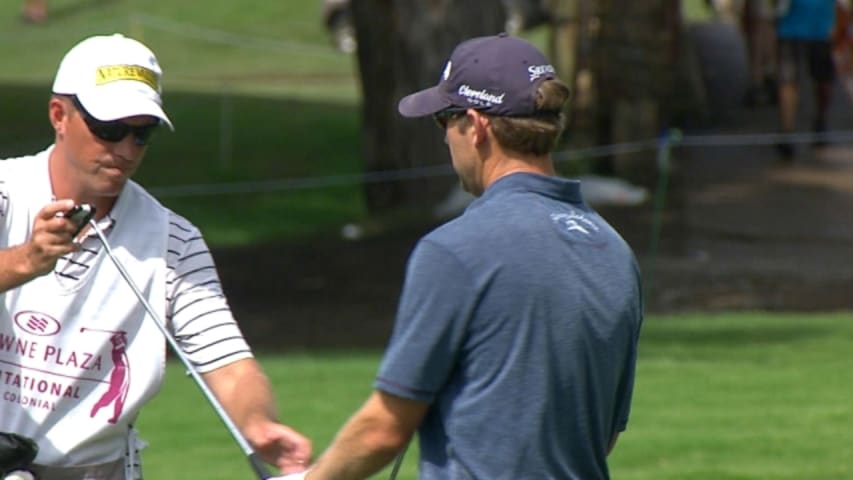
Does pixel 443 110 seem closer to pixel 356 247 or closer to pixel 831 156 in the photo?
pixel 356 247

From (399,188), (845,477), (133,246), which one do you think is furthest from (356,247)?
(133,246)

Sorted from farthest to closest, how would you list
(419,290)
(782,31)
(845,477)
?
(782,31) → (845,477) → (419,290)

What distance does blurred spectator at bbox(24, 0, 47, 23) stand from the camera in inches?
1478

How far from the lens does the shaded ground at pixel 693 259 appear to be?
15492mm

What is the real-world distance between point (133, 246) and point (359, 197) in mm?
17558

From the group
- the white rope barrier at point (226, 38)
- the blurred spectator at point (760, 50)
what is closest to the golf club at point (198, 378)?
the blurred spectator at point (760, 50)

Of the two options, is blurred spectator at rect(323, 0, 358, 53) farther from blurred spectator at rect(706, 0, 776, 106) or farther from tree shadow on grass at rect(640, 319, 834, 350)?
tree shadow on grass at rect(640, 319, 834, 350)

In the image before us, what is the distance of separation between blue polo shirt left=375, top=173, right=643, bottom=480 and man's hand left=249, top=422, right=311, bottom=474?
64 centimetres

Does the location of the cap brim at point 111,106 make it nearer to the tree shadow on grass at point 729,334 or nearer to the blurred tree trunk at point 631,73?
the tree shadow on grass at point 729,334

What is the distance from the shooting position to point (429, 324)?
392cm

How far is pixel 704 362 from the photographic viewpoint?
12.9 meters

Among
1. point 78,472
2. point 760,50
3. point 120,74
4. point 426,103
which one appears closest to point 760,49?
point 760,50

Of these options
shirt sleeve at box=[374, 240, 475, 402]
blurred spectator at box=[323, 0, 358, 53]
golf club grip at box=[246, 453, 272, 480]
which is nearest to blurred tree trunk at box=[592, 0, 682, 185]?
golf club grip at box=[246, 453, 272, 480]

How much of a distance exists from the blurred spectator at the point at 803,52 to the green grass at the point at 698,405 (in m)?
5.26
